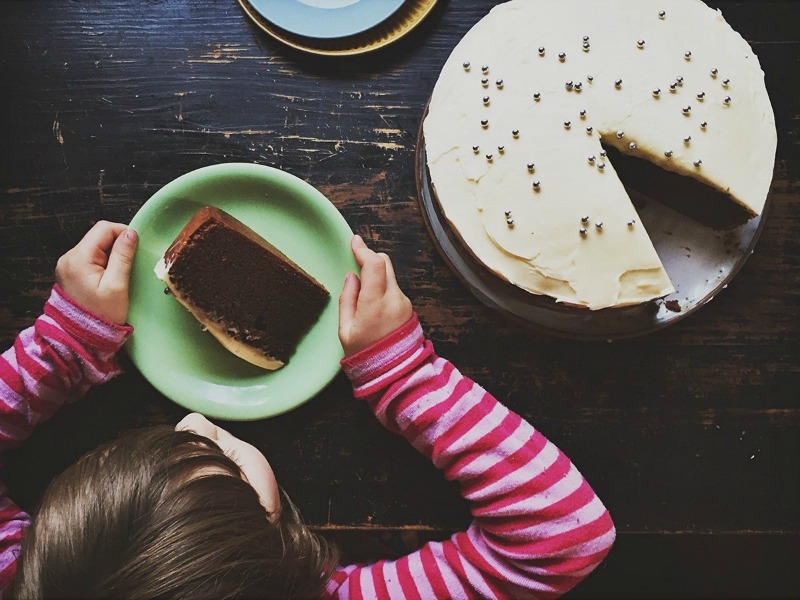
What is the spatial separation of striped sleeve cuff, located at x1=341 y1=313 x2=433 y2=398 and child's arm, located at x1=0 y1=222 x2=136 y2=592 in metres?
0.31

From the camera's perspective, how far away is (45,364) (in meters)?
0.85

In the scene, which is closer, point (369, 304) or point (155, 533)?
point (155, 533)

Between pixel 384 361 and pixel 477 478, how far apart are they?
0.19 meters

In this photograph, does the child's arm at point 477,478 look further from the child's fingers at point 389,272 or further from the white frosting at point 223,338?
the white frosting at point 223,338

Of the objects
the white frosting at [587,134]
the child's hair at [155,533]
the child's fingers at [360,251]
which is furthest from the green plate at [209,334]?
the white frosting at [587,134]

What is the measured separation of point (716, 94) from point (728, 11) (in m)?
0.25

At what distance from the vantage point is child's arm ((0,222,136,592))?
2.77 ft

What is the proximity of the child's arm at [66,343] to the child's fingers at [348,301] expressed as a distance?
281 mm

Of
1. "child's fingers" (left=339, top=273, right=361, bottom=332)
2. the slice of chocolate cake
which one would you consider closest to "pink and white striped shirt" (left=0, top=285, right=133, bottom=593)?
the slice of chocolate cake

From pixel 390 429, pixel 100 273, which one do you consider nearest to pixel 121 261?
pixel 100 273

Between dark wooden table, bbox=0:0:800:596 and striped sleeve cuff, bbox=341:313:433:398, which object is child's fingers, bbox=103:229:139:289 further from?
striped sleeve cuff, bbox=341:313:433:398

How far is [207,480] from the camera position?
75cm

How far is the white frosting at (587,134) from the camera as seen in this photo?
743mm

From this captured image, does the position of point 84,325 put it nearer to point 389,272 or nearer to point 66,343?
point 66,343
